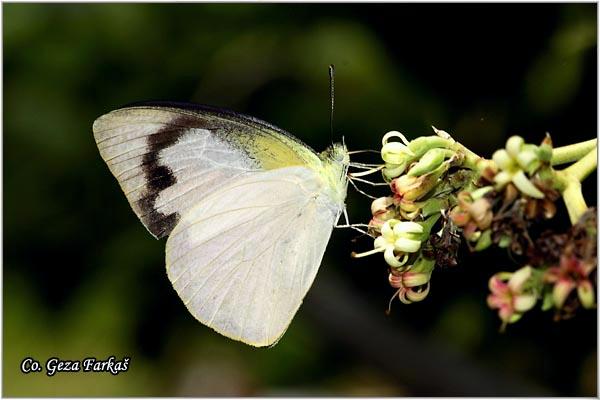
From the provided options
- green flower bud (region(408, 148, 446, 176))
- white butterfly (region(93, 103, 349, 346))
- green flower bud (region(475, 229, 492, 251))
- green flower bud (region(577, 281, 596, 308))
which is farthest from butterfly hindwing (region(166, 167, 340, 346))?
green flower bud (region(577, 281, 596, 308))

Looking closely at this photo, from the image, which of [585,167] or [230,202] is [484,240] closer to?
[585,167]

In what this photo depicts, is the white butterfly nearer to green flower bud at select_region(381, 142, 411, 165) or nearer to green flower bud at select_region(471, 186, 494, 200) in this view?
green flower bud at select_region(381, 142, 411, 165)

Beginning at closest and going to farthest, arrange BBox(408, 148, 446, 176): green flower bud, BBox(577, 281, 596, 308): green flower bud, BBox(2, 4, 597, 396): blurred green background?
BBox(577, 281, 596, 308): green flower bud → BBox(408, 148, 446, 176): green flower bud → BBox(2, 4, 597, 396): blurred green background

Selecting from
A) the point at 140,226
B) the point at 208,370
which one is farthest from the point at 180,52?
the point at 208,370

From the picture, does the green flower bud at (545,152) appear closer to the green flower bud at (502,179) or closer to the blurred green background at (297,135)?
the green flower bud at (502,179)

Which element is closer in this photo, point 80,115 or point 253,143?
point 253,143

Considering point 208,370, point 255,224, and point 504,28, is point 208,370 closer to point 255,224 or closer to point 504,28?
point 255,224

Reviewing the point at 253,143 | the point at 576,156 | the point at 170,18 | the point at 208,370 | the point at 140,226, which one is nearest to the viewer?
the point at 576,156
